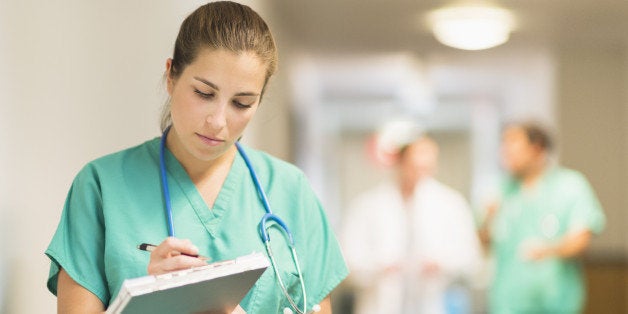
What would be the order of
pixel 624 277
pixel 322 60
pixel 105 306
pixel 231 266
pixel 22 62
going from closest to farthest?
pixel 231 266
pixel 105 306
pixel 22 62
pixel 624 277
pixel 322 60

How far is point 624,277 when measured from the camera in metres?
5.03

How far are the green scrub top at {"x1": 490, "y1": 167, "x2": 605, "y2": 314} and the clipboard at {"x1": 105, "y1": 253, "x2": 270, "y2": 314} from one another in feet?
8.49

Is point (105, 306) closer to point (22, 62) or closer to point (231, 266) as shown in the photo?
point (231, 266)

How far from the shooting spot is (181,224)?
3.79 feet

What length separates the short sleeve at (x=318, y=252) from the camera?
126 centimetres

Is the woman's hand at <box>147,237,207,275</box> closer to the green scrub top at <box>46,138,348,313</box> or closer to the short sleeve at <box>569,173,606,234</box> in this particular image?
the green scrub top at <box>46,138,348,313</box>

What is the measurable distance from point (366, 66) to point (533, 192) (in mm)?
2309

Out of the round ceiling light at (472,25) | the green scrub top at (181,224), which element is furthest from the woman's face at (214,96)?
the round ceiling light at (472,25)

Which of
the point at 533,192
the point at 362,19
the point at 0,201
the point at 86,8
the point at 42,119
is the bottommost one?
the point at 533,192

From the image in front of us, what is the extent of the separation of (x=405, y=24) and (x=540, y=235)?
1.70 metres

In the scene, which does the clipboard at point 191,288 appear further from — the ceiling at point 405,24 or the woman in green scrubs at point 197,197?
the ceiling at point 405,24

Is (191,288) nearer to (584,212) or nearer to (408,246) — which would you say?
(584,212)

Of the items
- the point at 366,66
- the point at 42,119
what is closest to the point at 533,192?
the point at 366,66

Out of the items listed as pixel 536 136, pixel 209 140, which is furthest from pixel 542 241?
pixel 209 140
